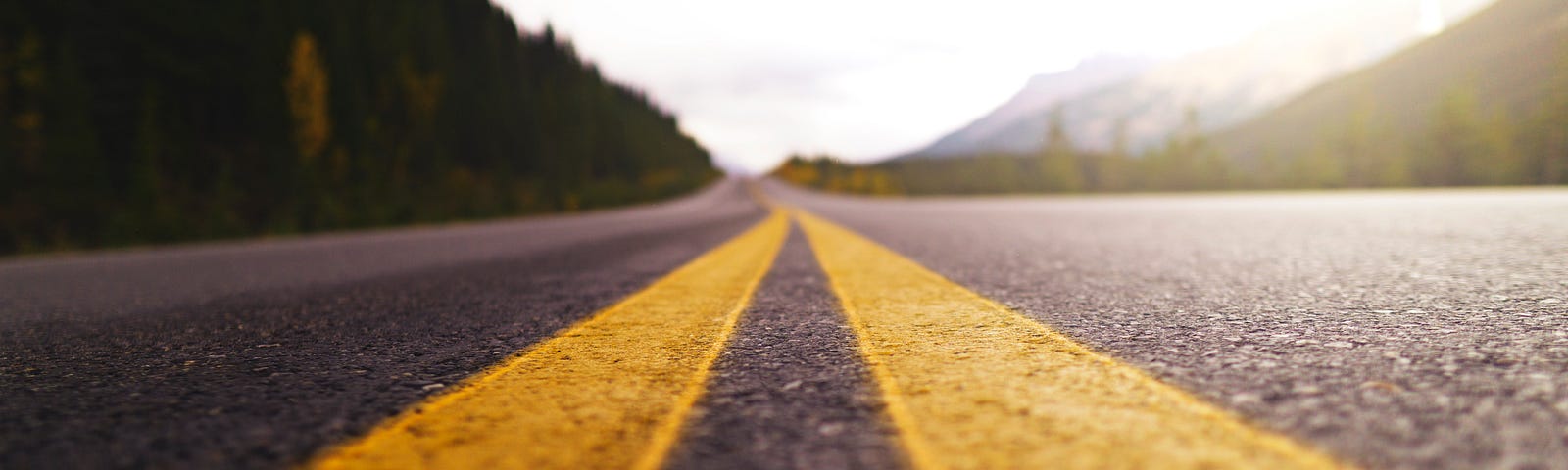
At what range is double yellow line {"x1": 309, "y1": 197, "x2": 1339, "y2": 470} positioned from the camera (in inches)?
59.8

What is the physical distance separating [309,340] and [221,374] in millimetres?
647

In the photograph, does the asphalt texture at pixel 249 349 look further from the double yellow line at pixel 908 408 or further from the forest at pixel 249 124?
the forest at pixel 249 124

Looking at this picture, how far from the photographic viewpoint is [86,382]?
2381 millimetres

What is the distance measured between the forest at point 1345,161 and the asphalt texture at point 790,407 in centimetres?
1009

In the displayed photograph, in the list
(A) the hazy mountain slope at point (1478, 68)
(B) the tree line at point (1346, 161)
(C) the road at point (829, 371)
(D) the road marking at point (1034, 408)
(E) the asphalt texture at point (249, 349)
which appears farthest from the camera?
(B) the tree line at point (1346, 161)

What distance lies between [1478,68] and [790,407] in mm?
19837

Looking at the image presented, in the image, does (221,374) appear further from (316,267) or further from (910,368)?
(316,267)

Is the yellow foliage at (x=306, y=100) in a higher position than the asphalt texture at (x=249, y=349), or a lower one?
higher

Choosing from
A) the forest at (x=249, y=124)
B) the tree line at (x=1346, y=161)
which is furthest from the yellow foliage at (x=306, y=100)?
the tree line at (x=1346, y=161)

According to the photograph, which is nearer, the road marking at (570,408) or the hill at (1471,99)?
the road marking at (570,408)

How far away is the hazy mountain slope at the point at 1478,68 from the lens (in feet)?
25.4

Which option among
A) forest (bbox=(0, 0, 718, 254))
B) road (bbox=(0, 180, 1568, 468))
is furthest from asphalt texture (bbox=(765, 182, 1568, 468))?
forest (bbox=(0, 0, 718, 254))

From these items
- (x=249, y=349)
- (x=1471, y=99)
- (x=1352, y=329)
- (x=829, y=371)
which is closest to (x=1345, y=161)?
(x=1471, y=99)

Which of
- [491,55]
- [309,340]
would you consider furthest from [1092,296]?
[491,55]
